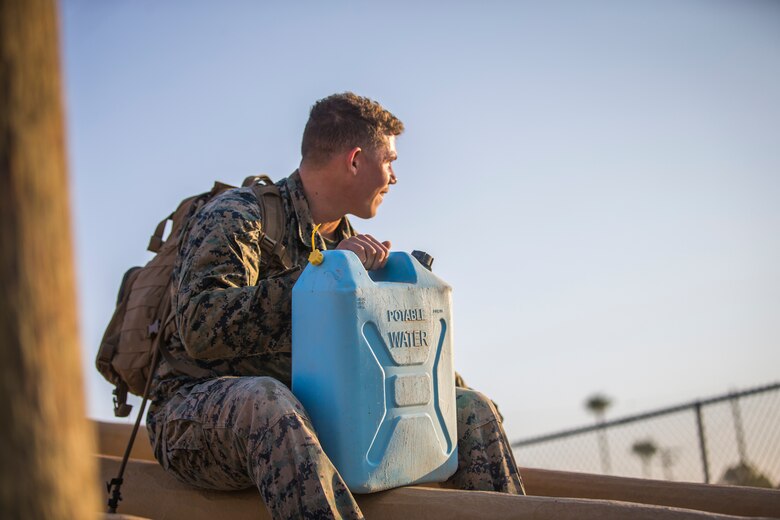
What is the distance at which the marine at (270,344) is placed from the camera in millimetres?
2531

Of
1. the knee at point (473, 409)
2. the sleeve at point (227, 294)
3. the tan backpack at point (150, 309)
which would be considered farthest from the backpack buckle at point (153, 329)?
the knee at point (473, 409)

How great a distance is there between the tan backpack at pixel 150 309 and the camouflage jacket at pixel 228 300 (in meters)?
0.06

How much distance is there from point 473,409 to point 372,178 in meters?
1.02

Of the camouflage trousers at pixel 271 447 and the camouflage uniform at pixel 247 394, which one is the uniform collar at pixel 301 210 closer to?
the camouflage uniform at pixel 247 394

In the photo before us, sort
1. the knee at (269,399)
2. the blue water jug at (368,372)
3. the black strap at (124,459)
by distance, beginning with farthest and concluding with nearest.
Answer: the black strap at (124,459) → the blue water jug at (368,372) → the knee at (269,399)

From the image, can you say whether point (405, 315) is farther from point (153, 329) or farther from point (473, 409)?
point (153, 329)

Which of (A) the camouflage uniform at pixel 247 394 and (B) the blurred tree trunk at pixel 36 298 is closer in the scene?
(B) the blurred tree trunk at pixel 36 298

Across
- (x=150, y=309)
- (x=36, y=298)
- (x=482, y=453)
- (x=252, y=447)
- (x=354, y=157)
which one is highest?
(x=354, y=157)

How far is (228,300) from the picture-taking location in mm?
2889

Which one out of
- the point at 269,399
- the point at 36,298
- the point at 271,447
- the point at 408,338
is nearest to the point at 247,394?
the point at 269,399

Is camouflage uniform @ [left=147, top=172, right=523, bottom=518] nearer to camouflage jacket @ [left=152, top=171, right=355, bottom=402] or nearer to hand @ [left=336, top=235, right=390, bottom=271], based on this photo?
camouflage jacket @ [left=152, top=171, right=355, bottom=402]

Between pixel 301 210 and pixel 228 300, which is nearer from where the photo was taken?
pixel 228 300

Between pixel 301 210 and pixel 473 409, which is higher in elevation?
pixel 301 210

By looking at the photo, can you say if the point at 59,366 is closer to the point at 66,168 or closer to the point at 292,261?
the point at 66,168
